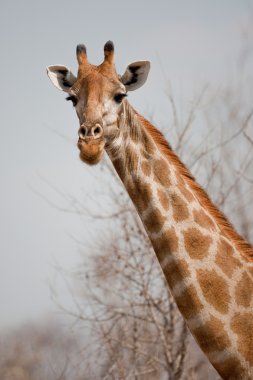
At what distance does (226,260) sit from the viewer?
23.6 feet

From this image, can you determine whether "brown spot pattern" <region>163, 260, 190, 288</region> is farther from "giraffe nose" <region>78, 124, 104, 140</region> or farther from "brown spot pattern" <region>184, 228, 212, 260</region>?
"giraffe nose" <region>78, 124, 104, 140</region>

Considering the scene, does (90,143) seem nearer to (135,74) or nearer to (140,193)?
(140,193)

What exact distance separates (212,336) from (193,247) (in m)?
0.96

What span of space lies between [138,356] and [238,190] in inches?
162

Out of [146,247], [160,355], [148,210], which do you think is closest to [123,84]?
[148,210]

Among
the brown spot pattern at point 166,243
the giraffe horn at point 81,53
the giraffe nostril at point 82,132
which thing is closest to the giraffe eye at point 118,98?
the giraffe nostril at point 82,132

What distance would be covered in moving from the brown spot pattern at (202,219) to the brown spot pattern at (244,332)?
1.05 metres

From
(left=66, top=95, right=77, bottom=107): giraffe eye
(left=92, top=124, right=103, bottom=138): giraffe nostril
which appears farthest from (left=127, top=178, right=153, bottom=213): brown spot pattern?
(left=66, top=95, right=77, bottom=107): giraffe eye

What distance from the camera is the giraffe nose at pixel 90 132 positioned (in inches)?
285

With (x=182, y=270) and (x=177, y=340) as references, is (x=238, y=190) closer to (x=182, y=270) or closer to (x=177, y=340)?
(x=177, y=340)

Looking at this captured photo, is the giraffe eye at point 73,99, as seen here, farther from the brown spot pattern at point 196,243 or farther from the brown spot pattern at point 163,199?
the brown spot pattern at point 196,243

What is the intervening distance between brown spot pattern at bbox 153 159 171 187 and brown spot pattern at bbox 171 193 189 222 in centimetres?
18

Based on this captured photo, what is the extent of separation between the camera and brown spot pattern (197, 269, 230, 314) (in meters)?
6.89

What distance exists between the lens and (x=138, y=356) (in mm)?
13586
